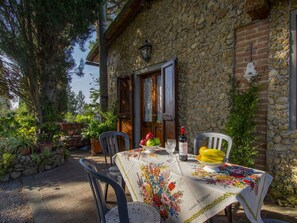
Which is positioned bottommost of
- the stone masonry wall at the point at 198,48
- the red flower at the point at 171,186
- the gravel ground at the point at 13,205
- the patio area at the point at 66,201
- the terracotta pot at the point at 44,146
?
the gravel ground at the point at 13,205

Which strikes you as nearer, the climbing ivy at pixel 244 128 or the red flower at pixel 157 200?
the red flower at pixel 157 200

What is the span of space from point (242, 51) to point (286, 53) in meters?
0.53

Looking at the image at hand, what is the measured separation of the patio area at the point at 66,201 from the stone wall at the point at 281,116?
0.88ft

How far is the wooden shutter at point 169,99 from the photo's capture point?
11.3 ft

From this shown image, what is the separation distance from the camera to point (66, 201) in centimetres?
247

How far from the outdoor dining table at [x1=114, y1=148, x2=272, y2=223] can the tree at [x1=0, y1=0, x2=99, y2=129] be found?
3034mm

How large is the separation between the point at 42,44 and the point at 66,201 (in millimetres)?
3138

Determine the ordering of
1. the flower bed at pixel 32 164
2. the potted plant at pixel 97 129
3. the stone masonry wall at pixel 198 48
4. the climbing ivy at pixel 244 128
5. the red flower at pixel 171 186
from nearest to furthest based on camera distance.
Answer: the red flower at pixel 171 186
the climbing ivy at pixel 244 128
the stone masonry wall at pixel 198 48
the flower bed at pixel 32 164
the potted plant at pixel 97 129

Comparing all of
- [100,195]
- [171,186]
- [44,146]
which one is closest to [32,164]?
[44,146]

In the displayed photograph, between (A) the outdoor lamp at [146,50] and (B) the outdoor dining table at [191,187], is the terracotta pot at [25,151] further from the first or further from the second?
(A) the outdoor lamp at [146,50]

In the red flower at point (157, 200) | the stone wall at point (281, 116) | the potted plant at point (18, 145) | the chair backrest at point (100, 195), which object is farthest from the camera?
the potted plant at point (18, 145)

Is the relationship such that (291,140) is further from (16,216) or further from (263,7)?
(16,216)

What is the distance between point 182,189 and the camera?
1316 mm

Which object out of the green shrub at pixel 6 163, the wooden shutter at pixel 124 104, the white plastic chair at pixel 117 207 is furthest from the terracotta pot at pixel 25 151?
the white plastic chair at pixel 117 207
